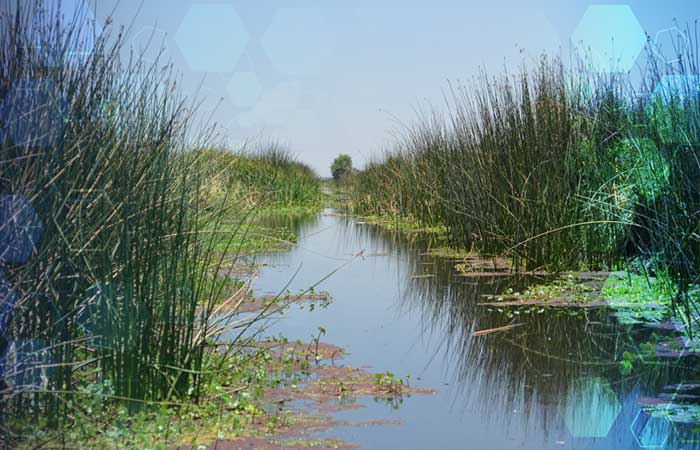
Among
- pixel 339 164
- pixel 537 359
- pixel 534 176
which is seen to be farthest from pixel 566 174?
pixel 339 164

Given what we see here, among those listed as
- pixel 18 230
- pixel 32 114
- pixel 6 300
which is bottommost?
pixel 6 300

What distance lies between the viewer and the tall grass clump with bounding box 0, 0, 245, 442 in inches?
130

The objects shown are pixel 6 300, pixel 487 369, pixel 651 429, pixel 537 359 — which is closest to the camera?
pixel 6 300

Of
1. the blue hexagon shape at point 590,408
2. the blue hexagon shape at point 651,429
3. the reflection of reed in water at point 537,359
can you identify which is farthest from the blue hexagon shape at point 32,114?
the blue hexagon shape at point 651,429

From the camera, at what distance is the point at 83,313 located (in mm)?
3672

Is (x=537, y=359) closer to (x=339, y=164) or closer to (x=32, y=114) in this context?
(x=32, y=114)

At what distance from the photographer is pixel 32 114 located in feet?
11.3

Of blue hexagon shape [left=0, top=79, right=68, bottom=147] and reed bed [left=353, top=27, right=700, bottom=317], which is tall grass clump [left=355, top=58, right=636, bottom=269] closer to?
reed bed [left=353, top=27, right=700, bottom=317]

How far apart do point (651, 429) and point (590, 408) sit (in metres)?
0.34

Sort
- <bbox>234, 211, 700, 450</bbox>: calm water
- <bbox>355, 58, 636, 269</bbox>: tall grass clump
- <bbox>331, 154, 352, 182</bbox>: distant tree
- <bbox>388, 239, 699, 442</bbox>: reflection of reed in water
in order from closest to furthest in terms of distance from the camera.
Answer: <bbox>234, 211, 700, 450</bbox>: calm water, <bbox>388, 239, 699, 442</bbox>: reflection of reed in water, <bbox>355, 58, 636, 269</bbox>: tall grass clump, <bbox>331, 154, 352, 182</bbox>: distant tree

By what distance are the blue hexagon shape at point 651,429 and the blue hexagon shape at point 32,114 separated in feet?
8.20

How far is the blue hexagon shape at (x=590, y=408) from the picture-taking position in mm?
3609

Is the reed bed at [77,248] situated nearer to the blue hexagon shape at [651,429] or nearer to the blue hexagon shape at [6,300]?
the blue hexagon shape at [6,300]

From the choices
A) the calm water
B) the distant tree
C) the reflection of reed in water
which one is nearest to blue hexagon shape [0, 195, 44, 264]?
the calm water
